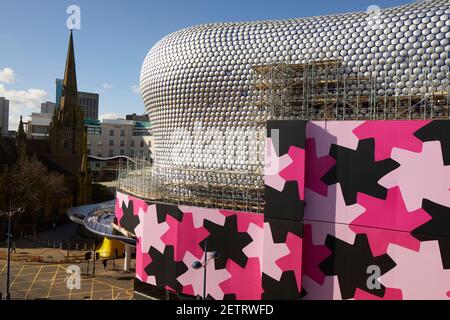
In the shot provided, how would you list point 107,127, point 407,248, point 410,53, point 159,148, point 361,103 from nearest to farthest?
1. point 407,248
2. point 410,53
3. point 361,103
4. point 159,148
5. point 107,127

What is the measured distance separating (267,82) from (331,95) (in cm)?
363

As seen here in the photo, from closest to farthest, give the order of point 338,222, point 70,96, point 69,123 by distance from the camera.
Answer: point 338,222
point 69,123
point 70,96

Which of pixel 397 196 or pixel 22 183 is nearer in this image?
pixel 397 196

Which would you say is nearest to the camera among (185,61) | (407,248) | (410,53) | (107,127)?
(407,248)

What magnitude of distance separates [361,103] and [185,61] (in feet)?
37.4

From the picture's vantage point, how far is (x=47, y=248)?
31.2 m

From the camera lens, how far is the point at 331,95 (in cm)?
1955

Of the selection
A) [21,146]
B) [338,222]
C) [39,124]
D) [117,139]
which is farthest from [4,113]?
[338,222]

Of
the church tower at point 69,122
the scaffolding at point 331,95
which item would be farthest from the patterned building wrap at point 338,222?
the church tower at point 69,122

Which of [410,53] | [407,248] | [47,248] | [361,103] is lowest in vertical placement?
[47,248]

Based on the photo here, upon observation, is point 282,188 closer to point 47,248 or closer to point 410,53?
point 410,53

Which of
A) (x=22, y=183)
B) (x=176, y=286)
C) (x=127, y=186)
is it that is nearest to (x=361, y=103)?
Result: (x=176, y=286)

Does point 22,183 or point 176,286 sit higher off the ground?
point 22,183

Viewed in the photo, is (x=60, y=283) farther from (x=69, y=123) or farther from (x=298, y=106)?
(x=69, y=123)
